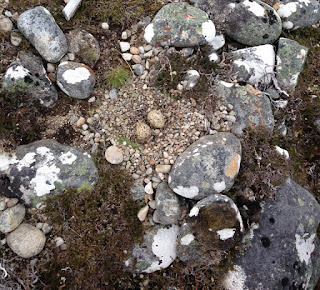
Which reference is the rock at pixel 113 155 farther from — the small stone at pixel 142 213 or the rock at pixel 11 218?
the rock at pixel 11 218

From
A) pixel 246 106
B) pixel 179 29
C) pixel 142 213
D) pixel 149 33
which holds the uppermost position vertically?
pixel 179 29

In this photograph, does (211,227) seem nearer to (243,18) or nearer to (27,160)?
(27,160)

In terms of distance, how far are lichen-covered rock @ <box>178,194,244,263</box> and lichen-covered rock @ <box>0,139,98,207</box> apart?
1.42m

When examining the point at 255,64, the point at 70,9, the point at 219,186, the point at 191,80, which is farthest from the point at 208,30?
the point at 219,186

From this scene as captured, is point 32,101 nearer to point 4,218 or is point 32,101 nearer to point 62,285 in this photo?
point 4,218

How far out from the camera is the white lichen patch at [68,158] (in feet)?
12.4

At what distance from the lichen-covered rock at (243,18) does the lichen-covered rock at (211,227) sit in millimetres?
2615

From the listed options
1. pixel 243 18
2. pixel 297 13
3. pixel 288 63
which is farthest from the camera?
pixel 297 13

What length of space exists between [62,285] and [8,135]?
6.62 feet

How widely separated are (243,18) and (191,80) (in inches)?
54.5

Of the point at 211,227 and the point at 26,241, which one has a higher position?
the point at 211,227

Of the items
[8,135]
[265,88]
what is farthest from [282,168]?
[8,135]

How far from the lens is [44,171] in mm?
3676

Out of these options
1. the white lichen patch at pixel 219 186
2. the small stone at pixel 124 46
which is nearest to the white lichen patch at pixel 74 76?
the small stone at pixel 124 46
